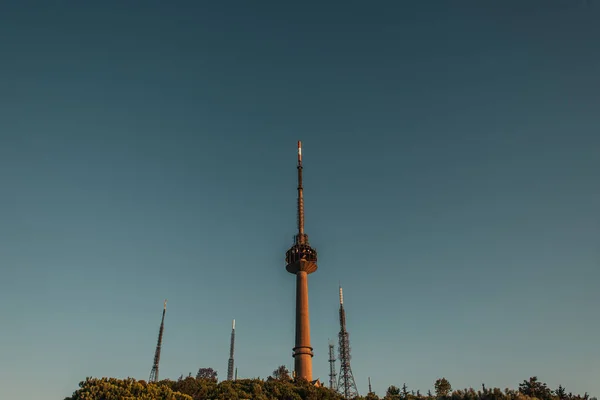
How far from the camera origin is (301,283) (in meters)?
98.5

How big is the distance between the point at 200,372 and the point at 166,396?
400 feet

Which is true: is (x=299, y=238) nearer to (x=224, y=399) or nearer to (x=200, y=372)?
(x=224, y=399)

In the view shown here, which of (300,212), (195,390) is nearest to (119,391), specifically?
(195,390)

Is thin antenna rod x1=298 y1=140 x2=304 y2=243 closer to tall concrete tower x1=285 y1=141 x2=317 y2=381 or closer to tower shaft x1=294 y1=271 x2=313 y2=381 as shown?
tall concrete tower x1=285 y1=141 x2=317 y2=381

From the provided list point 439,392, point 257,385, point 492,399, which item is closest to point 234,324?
point 439,392

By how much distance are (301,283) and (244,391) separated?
40296mm

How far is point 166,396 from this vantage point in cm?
4506

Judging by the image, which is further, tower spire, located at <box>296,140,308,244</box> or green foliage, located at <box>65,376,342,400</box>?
tower spire, located at <box>296,140,308,244</box>

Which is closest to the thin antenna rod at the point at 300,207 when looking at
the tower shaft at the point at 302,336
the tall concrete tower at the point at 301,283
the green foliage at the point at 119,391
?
the tall concrete tower at the point at 301,283

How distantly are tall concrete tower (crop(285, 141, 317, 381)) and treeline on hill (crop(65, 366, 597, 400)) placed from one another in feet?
54.1

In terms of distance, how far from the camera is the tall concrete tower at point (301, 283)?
292 feet

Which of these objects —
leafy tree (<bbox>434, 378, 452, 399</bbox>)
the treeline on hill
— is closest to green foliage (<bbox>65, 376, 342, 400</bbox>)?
the treeline on hill

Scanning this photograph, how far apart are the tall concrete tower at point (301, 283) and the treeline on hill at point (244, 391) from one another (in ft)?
54.1

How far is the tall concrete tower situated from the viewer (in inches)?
3507
